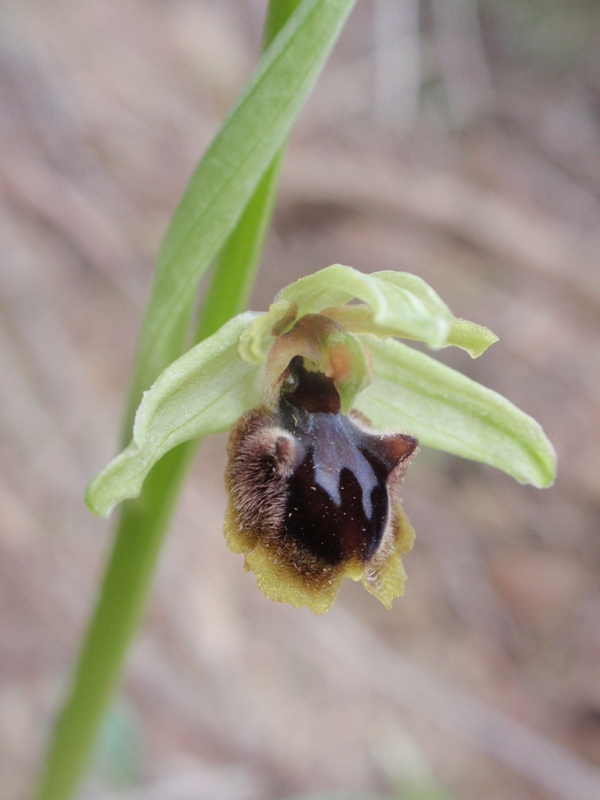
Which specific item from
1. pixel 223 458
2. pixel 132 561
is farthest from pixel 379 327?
pixel 223 458

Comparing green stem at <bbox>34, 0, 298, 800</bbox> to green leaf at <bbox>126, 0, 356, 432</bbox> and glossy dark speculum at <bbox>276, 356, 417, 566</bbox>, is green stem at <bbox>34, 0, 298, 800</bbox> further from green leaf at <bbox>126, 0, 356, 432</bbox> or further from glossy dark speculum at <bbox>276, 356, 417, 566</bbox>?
glossy dark speculum at <bbox>276, 356, 417, 566</bbox>

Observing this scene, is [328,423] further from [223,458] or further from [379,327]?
[223,458]

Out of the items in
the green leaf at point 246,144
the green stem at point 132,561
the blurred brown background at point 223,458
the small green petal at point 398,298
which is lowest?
the blurred brown background at point 223,458

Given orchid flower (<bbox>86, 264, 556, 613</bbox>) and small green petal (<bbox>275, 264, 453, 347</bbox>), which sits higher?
small green petal (<bbox>275, 264, 453, 347</bbox>)

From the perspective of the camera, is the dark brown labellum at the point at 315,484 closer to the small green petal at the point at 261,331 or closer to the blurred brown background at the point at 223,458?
the small green petal at the point at 261,331

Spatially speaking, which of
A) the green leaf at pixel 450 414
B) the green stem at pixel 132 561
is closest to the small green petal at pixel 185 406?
the green stem at pixel 132 561

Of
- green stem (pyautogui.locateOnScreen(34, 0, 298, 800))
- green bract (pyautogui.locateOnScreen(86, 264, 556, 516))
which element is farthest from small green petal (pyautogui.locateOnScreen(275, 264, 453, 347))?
green stem (pyautogui.locateOnScreen(34, 0, 298, 800))
